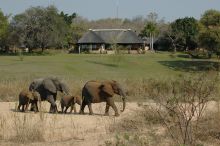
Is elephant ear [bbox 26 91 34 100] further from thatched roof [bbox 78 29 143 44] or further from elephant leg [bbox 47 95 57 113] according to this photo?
thatched roof [bbox 78 29 143 44]

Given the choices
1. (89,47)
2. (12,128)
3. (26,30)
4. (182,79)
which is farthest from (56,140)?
(89,47)

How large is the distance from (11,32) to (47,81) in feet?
254

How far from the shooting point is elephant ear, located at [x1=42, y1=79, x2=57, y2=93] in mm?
17922

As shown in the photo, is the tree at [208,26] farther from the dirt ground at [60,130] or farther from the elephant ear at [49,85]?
the dirt ground at [60,130]

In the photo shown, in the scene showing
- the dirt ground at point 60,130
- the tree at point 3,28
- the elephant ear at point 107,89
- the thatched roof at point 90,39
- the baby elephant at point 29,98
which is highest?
the tree at point 3,28

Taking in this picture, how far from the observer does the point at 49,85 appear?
1798 centimetres

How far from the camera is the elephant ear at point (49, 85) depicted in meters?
17.9

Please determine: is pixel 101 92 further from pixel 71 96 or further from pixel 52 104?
pixel 52 104

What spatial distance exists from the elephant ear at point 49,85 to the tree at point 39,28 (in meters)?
70.5


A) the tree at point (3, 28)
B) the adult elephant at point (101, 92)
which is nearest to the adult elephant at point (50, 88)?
the adult elephant at point (101, 92)

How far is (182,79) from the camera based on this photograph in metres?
10.1

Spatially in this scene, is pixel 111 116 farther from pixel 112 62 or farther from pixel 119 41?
pixel 119 41

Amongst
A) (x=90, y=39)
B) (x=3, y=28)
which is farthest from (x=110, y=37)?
(x=3, y=28)

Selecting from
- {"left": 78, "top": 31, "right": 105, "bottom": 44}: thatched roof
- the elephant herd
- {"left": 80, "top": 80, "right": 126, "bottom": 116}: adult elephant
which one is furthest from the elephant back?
{"left": 78, "top": 31, "right": 105, "bottom": 44}: thatched roof
